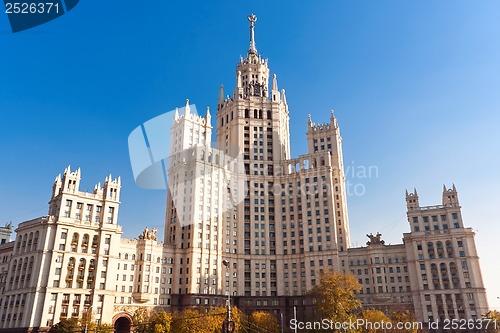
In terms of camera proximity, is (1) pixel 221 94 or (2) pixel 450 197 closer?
(2) pixel 450 197

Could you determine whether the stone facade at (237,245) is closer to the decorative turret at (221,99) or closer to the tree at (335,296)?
the decorative turret at (221,99)

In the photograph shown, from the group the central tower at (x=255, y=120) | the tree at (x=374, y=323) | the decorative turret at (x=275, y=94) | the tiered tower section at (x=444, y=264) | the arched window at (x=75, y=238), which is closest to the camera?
the tree at (x=374, y=323)

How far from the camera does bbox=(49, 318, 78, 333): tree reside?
9225cm

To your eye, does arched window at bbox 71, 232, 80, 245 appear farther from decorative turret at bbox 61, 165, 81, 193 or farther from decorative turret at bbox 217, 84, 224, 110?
decorative turret at bbox 217, 84, 224, 110

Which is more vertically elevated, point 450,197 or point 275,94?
point 275,94

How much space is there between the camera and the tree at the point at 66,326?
92250 millimetres

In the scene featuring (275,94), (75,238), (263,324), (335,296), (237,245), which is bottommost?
(263,324)

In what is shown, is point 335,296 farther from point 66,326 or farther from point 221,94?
point 221,94

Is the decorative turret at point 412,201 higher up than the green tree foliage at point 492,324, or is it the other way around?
the decorative turret at point 412,201

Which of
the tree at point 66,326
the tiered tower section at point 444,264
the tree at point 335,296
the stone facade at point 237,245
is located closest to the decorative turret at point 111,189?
the stone facade at point 237,245

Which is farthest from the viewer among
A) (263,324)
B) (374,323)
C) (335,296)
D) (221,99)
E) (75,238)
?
(221,99)

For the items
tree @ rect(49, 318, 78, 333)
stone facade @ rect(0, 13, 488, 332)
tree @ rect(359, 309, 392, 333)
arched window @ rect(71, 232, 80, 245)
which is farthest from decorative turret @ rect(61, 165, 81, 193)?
tree @ rect(359, 309, 392, 333)

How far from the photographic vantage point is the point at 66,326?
9306 cm

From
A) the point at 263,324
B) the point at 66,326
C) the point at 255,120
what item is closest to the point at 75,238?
the point at 66,326
